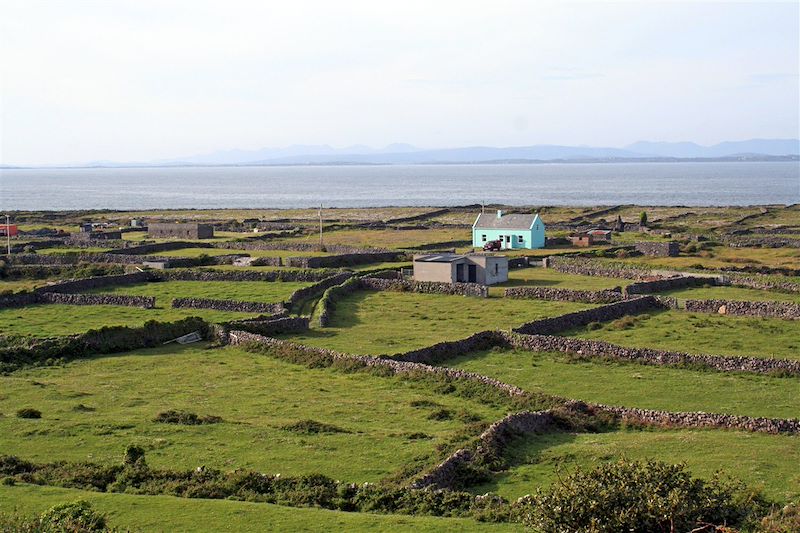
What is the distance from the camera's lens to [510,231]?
8125cm

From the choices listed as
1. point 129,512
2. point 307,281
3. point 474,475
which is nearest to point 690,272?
point 307,281

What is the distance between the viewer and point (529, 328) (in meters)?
40.8

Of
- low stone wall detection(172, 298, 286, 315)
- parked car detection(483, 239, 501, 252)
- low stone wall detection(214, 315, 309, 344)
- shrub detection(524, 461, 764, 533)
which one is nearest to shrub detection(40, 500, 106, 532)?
shrub detection(524, 461, 764, 533)

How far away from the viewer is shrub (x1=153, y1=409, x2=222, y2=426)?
88.5 feet

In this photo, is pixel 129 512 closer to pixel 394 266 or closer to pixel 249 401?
pixel 249 401

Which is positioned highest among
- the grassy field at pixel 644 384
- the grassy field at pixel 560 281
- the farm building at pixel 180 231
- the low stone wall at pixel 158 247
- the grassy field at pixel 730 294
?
the farm building at pixel 180 231

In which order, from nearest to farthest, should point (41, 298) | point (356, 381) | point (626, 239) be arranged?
point (356, 381) → point (41, 298) → point (626, 239)

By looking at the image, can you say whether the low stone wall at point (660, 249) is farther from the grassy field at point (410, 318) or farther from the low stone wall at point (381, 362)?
the low stone wall at point (381, 362)

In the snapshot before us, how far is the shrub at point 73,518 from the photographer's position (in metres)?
16.7

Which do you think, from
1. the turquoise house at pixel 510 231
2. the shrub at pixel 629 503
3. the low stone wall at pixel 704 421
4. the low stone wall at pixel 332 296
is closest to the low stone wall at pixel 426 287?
the low stone wall at pixel 332 296

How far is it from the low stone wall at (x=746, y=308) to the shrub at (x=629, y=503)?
102 ft

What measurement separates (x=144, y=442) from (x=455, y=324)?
22142 millimetres

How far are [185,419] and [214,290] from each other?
100.0 ft

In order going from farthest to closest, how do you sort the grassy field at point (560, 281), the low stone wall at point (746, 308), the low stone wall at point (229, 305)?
the grassy field at point (560, 281)
the low stone wall at point (229, 305)
the low stone wall at point (746, 308)
